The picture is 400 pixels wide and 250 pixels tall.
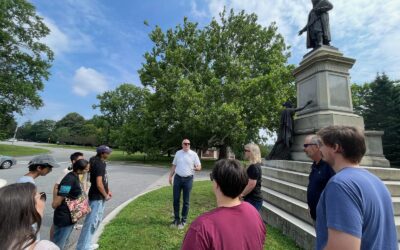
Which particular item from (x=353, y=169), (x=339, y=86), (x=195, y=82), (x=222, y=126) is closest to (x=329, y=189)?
(x=353, y=169)

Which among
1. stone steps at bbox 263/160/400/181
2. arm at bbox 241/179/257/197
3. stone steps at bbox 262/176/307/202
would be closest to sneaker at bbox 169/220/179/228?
arm at bbox 241/179/257/197

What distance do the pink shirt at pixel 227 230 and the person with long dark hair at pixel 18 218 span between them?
88 cm

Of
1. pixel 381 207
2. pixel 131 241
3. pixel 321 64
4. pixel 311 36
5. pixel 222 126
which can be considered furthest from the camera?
pixel 222 126

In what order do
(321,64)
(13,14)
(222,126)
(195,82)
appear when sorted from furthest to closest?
(13,14) → (195,82) → (222,126) → (321,64)

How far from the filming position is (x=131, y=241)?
465 centimetres

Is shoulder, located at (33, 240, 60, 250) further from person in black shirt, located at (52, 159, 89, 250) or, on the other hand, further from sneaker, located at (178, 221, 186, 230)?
sneaker, located at (178, 221, 186, 230)

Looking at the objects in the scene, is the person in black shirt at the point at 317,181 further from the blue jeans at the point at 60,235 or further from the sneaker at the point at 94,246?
the sneaker at the point at 94,246

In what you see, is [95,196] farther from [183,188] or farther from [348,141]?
[348,141]

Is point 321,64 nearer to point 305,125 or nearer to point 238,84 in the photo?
point 305,125

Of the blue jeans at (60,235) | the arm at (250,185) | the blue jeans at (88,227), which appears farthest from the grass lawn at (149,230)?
A: the arm at (250,185)

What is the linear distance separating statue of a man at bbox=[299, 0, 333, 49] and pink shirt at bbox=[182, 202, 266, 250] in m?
8.76

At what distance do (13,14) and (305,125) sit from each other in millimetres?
32186

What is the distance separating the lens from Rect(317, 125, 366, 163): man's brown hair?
1718 millimetres

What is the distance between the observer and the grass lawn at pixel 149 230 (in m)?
4.50
